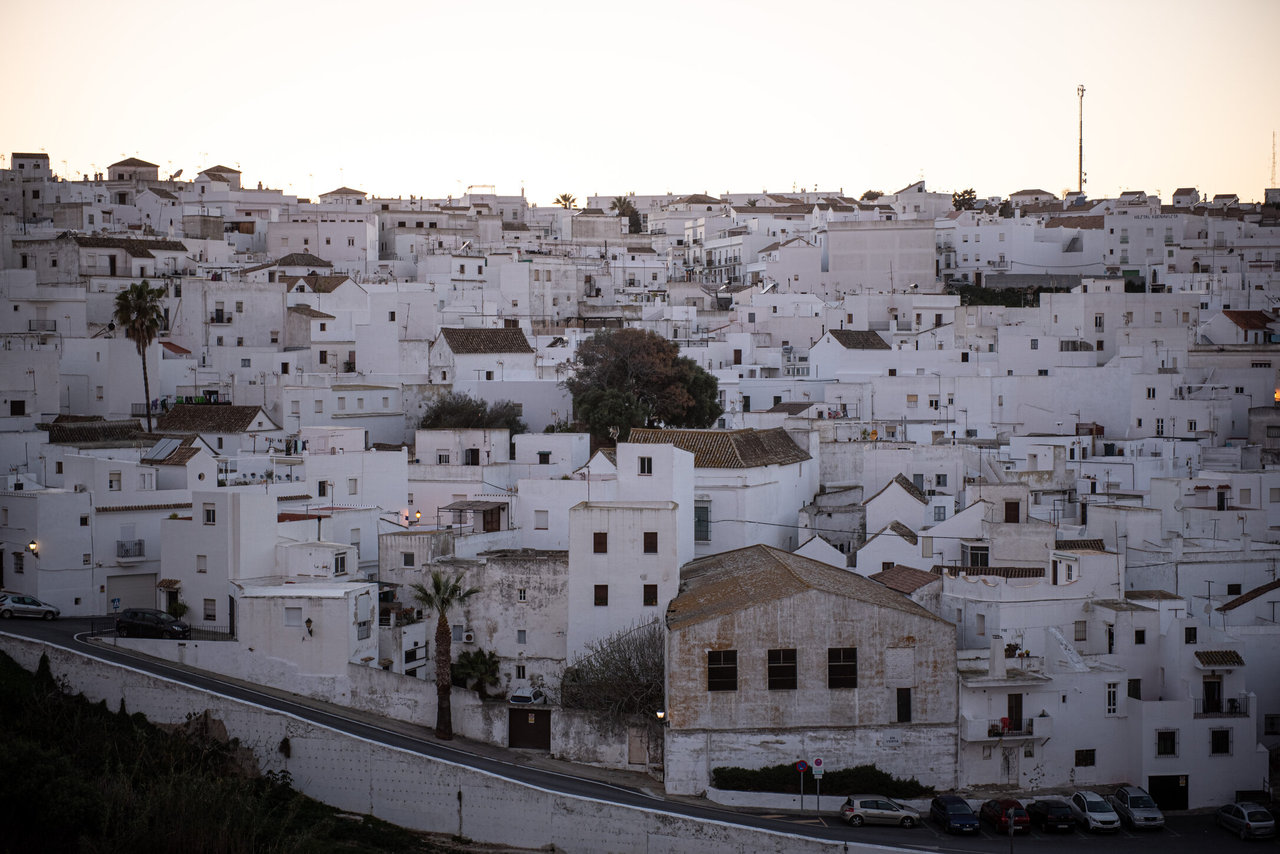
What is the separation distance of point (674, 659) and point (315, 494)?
42.5ft

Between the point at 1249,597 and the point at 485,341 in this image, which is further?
the point at 485,341

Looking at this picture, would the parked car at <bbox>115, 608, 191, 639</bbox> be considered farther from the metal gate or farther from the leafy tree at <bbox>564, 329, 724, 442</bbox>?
the leafy tree at <bbox>564, 329, 724, 442</bbox>

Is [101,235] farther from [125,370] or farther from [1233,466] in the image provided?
[1233,466]

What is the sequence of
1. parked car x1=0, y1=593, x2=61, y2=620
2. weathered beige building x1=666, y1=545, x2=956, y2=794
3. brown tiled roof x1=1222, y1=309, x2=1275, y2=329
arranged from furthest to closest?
brown tiled roof x1=1222, y1=309, x2=1275, y2=329 → parked car x1=0, y1=593, x2=61, y2=620 → weathered beige building x1=666, y1=545, x2=956, y2=794

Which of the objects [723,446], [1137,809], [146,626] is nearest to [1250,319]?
[723,446]

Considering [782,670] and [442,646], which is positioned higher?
[442,646]

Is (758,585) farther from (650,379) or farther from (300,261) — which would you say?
(300,261)

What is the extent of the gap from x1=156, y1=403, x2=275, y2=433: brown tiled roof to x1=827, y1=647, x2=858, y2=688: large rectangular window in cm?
2243

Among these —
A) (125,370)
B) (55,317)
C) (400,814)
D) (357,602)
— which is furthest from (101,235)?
(400,814)

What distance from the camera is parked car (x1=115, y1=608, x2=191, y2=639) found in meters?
30.9

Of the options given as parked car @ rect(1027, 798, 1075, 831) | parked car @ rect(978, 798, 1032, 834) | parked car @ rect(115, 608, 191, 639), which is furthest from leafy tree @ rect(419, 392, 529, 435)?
parked car @ rect(1027, 798, 1075, 831)

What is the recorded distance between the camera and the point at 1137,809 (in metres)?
26.2

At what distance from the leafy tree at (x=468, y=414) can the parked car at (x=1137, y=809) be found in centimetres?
2426

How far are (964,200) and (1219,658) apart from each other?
6906 cm
